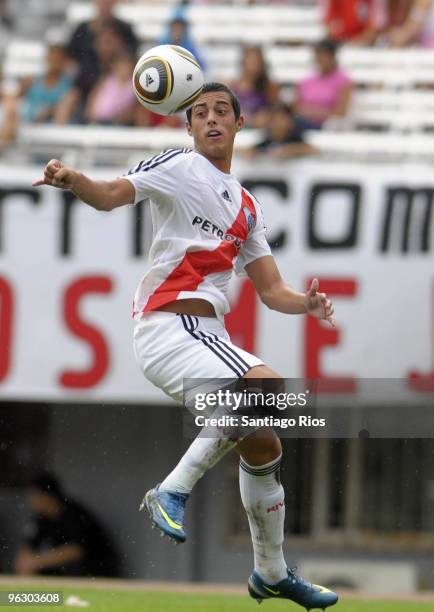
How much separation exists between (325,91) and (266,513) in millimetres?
7759

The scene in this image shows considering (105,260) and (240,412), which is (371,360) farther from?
(240,412)

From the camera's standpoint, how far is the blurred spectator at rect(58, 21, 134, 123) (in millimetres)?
14734

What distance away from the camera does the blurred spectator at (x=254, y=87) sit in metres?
14.4

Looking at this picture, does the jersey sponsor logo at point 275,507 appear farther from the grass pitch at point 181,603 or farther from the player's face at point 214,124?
the player's face at point 214,124

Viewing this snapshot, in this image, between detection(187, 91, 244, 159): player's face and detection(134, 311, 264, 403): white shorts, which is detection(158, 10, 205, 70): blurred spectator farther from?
detection(134, 311, 264, 403): white shorts

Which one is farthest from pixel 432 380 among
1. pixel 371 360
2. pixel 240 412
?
pixel 240 412

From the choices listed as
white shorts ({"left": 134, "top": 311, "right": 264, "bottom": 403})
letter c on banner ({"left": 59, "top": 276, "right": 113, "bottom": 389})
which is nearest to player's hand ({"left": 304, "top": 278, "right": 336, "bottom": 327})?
white shorts ({"left": 134, "top": 311, "right": 264, "bottom": 403})

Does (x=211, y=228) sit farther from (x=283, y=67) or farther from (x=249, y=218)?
(x=283, y=67)

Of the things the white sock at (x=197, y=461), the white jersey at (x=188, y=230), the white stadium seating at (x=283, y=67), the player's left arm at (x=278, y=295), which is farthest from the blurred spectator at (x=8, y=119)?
the white sock at (x=197, y=461)

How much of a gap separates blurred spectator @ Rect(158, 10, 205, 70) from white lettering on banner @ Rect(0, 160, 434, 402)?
1892 mm

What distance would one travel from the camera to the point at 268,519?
7762 millimetres

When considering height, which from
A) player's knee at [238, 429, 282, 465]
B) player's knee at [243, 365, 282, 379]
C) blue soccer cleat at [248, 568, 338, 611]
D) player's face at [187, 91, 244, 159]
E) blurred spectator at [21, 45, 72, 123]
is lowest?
blue soccer cleat at [248, 568, 338, 611]

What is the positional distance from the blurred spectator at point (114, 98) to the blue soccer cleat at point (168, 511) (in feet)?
24.4

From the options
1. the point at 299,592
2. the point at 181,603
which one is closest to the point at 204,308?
the point at 299,592
